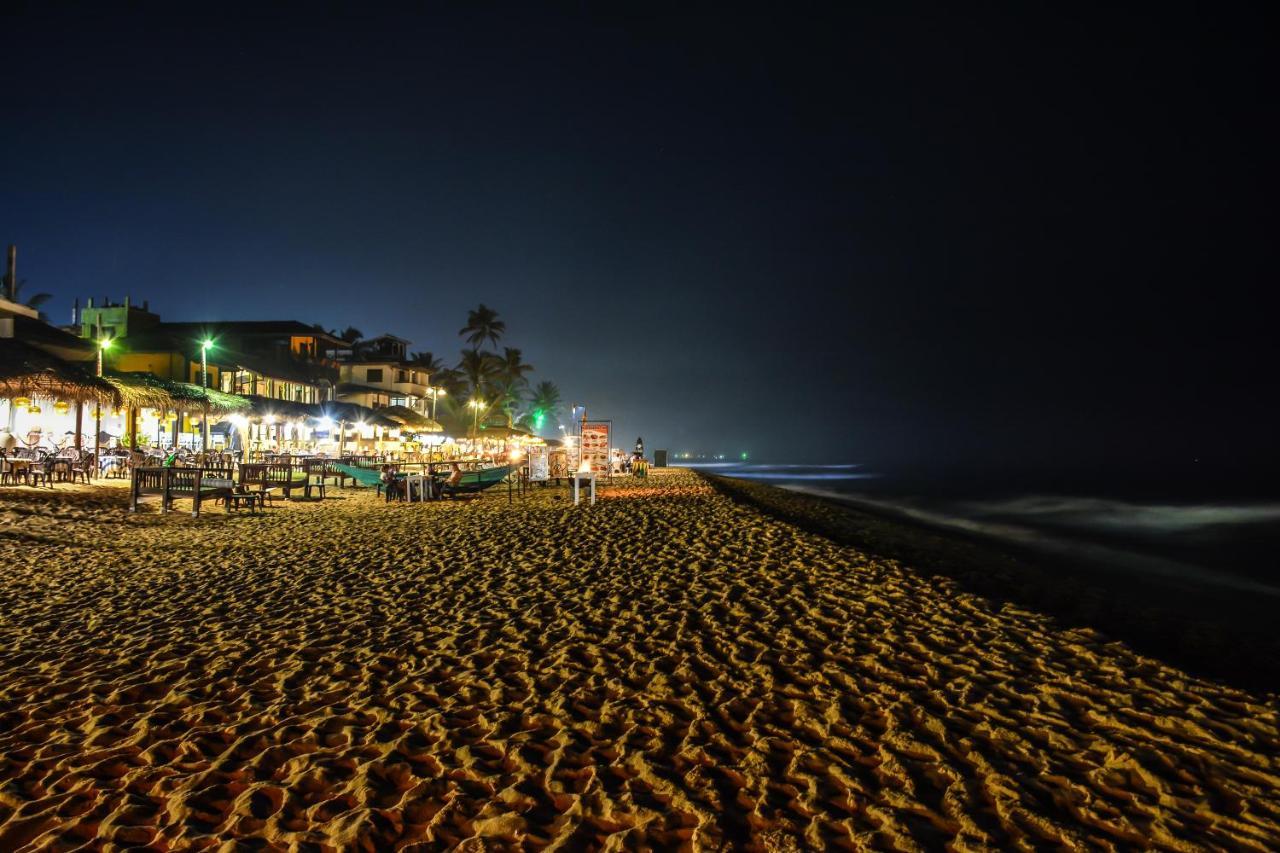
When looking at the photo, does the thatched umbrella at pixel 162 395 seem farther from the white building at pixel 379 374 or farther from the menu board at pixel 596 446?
the white building at pixel 379 374

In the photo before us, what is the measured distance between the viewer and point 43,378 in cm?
1529

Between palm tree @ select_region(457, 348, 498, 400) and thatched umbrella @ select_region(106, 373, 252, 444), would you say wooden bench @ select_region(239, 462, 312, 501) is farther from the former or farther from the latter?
palm tree @ select_region(457, 348, 498, 400)

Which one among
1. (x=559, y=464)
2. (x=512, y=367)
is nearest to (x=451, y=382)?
(x=512, y=367)

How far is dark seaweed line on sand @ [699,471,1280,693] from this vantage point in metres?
6.06

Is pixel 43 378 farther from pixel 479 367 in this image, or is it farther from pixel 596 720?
pixel 479 367

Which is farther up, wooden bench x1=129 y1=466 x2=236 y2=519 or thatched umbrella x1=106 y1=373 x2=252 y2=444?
thatched umbrella x1=106 y1=373 x2=252 y2=444

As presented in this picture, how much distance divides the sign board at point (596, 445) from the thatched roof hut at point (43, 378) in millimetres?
12907

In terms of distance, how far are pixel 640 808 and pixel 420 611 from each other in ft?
12.5

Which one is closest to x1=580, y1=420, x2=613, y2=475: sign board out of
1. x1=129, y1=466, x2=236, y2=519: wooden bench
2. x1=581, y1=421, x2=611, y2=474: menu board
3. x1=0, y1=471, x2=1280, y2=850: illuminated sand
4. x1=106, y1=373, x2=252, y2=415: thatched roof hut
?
x1=581, y1=421, x2=611, y2=474: menu board

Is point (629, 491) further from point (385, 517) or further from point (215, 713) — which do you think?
point (215, 713)

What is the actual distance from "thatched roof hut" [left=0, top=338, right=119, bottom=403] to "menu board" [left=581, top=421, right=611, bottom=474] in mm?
12916

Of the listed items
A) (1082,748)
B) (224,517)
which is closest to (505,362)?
(224,517)

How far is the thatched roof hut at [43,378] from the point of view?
48.3 feet

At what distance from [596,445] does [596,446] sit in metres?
0.03
